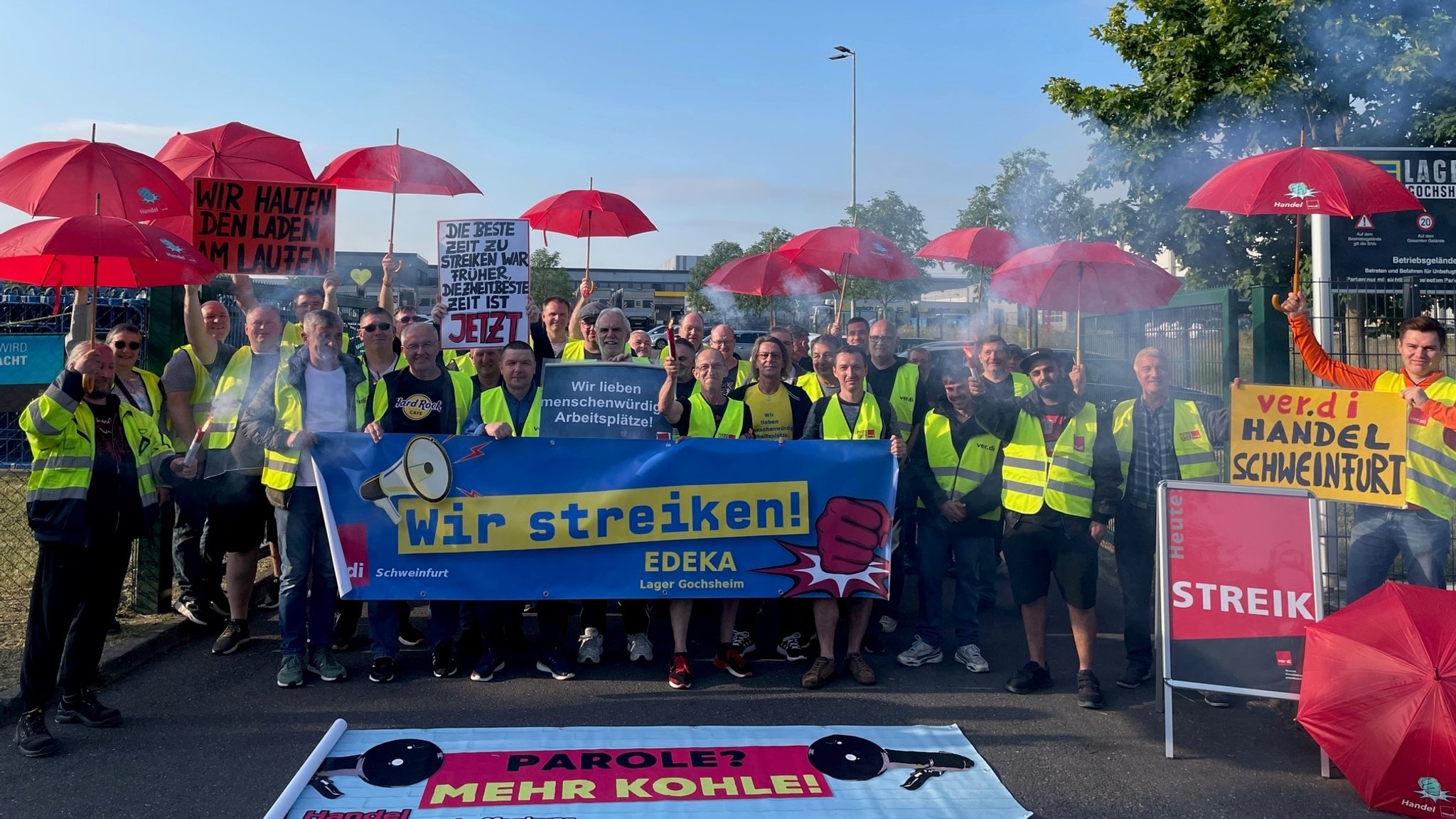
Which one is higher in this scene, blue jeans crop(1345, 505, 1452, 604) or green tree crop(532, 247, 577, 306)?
green tree crop(532, 247, 577, 306)

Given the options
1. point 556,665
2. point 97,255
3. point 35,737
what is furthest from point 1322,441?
point 97,255

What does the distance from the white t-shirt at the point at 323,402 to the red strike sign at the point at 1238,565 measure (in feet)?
15.1

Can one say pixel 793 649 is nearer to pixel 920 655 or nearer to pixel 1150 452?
pixel 920 655

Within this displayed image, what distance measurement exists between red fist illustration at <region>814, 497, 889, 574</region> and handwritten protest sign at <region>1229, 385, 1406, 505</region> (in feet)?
6.50

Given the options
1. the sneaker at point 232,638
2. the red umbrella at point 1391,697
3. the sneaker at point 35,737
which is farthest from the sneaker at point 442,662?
the red umbrella at point 1391,697

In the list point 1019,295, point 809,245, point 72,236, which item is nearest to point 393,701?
point 72,236

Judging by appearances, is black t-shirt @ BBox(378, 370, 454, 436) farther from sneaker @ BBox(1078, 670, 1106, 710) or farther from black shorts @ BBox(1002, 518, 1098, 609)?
sneaker @ BBox(1078, 670, 1106, 710)

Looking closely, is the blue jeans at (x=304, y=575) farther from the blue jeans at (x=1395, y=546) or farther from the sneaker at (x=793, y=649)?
the blue jeans at (x=1395, y=546)

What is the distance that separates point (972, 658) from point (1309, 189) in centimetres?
323

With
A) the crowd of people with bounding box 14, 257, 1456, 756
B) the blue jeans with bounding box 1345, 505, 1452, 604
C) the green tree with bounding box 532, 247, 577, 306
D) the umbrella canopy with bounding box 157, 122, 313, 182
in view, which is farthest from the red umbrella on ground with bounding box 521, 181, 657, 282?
the green tree with bounding box 532, 247, 577, 306

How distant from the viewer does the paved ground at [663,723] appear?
169 inches

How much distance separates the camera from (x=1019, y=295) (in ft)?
23.8

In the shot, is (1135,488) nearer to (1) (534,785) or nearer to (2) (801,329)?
(1) (534,785)

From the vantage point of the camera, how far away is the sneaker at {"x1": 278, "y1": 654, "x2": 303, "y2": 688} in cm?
563
